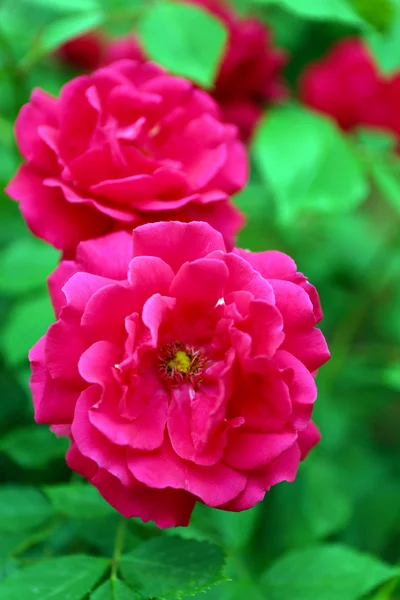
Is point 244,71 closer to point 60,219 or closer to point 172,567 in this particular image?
point 60,219

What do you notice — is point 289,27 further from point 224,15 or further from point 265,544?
point 265,544

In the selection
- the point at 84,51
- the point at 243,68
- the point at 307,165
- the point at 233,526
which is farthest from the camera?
the point at 84,51

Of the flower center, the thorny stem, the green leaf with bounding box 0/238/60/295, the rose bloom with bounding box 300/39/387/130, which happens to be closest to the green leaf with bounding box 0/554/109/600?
the thorny stem

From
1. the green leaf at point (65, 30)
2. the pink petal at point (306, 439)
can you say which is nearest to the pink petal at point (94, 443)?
the pink petal at point (306, 439)

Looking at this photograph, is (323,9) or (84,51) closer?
(323,9)

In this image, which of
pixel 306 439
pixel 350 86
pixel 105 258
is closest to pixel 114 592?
pixel 306 439

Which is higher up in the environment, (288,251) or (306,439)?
(306,439)
